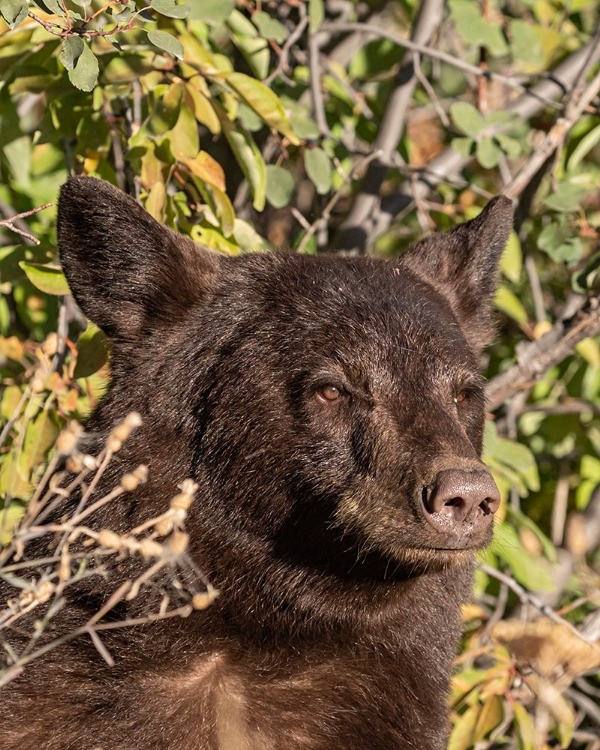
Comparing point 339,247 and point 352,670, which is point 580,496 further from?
point 352,670

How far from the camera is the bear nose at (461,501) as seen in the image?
11.2 ft

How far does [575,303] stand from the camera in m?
6.97

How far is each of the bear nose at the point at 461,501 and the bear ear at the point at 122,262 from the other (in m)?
1.24

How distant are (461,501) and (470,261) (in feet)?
5.47

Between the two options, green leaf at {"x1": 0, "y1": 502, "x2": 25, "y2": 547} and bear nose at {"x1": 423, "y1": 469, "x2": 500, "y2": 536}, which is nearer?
bear nose at {"x1": 423, "y1": 469, "x2": 500, "y2": 536}

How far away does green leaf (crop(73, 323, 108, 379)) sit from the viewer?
15.6ft

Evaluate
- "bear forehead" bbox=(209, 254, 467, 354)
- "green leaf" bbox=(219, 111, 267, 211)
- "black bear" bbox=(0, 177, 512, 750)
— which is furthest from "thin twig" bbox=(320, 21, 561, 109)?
"black bear" bbox=(0, 177, 512, 750)

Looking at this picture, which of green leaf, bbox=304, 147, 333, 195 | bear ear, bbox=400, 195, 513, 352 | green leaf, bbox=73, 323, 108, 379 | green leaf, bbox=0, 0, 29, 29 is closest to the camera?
green leaf, bbox=0, 0, 29, 29

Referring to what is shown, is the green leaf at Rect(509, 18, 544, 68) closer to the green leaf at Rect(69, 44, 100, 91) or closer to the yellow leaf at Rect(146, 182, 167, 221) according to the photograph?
the yellow leaf at Rect(146, 182, 167, 221)

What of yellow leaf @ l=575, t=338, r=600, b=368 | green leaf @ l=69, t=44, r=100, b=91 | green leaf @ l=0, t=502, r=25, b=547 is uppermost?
green leaf @ l=69, t=44, r=100, b=91

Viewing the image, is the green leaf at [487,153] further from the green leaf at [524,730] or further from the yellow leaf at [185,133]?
the green leaf at [524,730]

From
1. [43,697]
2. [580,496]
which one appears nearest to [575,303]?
[580,496]

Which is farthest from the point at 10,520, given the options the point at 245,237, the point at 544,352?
the point at 544,352

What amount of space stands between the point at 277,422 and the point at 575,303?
3.42 metres
